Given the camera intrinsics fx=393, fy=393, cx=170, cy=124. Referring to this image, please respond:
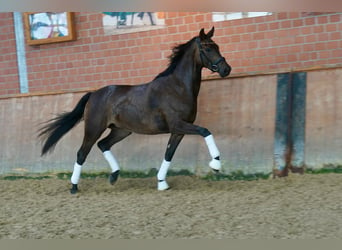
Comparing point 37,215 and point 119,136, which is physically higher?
point 119,136

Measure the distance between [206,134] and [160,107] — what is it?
2.52 ft

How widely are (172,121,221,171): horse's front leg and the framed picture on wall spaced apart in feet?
11.6

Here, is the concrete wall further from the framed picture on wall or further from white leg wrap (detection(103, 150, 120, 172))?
the framed picture on wall

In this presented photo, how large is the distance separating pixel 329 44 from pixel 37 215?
184 inches

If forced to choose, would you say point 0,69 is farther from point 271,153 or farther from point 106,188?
point 271,153

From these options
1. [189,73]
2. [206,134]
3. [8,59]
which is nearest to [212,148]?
[206,134]

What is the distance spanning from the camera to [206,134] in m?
4.81

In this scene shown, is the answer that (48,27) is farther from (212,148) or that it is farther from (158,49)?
(212,148)

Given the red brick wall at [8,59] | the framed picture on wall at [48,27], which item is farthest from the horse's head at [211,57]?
the red brick wall at [8,59]

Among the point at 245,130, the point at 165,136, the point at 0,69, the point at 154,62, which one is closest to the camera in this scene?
the point at 245,130

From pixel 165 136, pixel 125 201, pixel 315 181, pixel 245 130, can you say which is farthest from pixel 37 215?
pixel 315 181

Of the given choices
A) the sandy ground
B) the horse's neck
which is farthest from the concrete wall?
the horse's neck

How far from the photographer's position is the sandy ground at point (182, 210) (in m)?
3.60

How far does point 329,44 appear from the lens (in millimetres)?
5828
